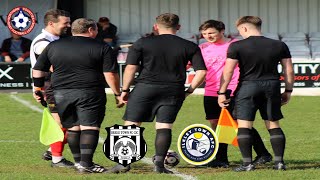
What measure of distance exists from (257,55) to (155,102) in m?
1.21

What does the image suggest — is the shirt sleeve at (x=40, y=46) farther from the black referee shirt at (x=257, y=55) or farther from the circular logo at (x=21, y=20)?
the circular logo at (x=21, y=20)

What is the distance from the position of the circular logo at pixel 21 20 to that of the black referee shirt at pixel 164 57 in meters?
16.6

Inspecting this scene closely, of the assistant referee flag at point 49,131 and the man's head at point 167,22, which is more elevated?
the man's head at point 167,22

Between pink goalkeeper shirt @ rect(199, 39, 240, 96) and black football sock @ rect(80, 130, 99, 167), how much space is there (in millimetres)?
1634

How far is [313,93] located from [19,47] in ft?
24.9

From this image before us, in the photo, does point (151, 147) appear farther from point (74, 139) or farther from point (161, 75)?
point (161, 75)

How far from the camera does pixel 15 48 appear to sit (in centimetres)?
2742

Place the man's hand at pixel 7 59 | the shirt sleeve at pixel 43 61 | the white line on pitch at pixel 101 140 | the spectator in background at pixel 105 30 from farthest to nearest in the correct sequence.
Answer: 1. the spectator in background at pixel 105 30
2. the man's hand at pixel 7 59
3. the shirt sleeve at pixel 43 61
4. the white line on pitch at pixel 101 140

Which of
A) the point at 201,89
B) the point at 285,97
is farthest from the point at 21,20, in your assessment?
the point at 285,97

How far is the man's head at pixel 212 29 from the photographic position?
12578 mm

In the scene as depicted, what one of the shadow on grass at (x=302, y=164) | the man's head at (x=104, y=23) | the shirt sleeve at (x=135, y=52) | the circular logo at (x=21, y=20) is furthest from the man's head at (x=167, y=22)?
the circular logo at (x=21, y=20)

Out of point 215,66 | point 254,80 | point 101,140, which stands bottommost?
point 101,140

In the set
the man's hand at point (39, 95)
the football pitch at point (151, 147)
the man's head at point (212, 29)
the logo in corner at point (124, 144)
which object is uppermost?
the man's head at point (212, 29)

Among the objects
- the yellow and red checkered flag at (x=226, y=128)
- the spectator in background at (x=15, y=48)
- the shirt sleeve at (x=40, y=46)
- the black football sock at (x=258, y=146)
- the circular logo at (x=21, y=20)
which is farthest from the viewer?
the circular logo at (x=21, y=20)
